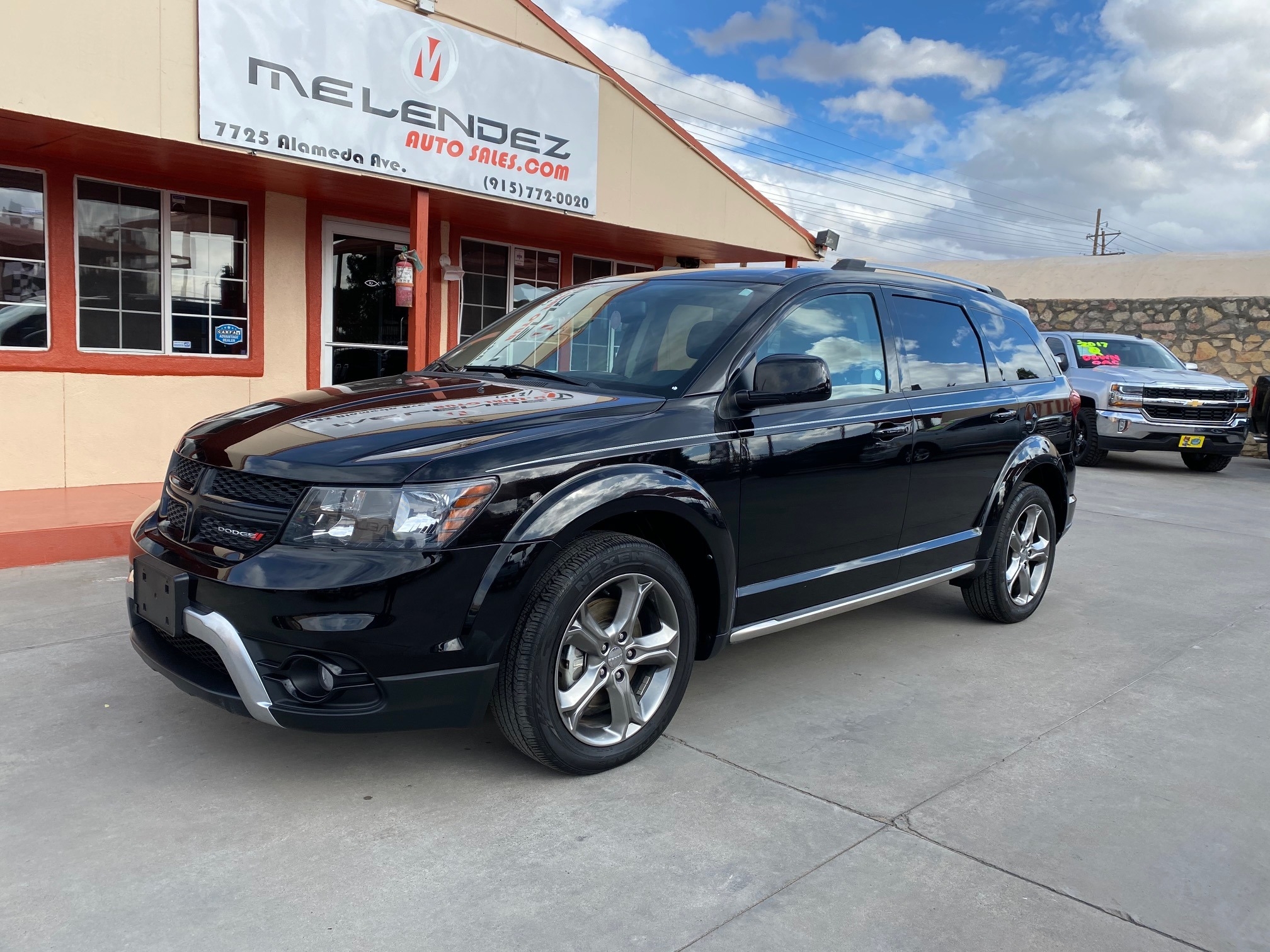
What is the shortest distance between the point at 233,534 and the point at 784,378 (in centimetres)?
194

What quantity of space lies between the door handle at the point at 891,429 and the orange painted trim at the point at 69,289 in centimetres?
660

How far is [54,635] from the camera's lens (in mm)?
4680

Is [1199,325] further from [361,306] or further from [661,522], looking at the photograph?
[661,522]

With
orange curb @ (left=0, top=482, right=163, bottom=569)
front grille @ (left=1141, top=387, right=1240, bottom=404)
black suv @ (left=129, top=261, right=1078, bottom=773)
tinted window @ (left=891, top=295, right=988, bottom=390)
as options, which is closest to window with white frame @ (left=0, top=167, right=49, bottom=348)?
orange curb @ (left=0, top=482, right=163, bottom=569)

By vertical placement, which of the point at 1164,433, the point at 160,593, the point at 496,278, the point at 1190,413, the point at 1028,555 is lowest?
the point at 1028,555

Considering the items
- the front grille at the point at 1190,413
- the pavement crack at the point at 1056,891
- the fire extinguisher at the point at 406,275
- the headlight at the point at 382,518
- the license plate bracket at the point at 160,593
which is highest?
the fire extinguisher at the point at 406,275

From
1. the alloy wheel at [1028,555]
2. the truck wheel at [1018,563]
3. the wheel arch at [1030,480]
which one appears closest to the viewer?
the wheel arch at [1030,480]

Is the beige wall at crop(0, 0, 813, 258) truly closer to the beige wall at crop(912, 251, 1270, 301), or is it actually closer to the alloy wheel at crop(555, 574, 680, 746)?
the alloy wheel at crop(555, 574, 680, 746)

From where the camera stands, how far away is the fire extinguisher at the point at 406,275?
8461 mm

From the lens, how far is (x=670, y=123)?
34.3 feet

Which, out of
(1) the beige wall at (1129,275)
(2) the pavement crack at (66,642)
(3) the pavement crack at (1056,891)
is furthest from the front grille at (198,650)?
(1) the beige wall at (1129,275)

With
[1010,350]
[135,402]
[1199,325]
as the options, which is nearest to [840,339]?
[1010,350]

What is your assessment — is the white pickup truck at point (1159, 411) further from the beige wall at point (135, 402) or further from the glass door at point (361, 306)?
the beige wall at point (135, 402)

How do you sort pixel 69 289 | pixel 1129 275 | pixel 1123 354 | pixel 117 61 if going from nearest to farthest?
pixel 117 61 → pixel 69 289 → pixel 1123 354 → pixel 1129 275
